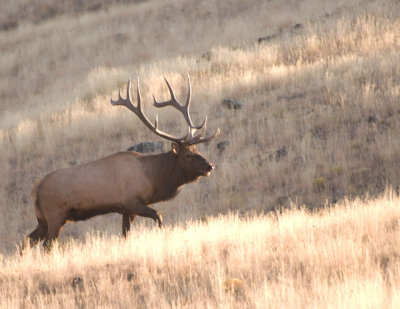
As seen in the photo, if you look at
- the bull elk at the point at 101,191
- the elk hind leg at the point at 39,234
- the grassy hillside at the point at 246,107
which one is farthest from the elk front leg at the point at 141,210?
the grassy hillside at the point at 246,107

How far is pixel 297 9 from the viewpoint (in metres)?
27.3

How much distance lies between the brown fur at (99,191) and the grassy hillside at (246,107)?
2.39m

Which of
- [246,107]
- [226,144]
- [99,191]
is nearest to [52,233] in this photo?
[99,191]

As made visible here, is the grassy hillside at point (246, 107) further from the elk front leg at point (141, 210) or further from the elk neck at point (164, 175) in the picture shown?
the elk front leg at point (141, 210)

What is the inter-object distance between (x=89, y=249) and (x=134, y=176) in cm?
163

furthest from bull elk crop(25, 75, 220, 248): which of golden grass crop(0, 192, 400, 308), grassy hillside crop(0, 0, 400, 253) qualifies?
grassy hillside crop(0, 0, 400, 253)

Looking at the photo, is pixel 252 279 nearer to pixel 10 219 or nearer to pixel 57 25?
pixel 10 219

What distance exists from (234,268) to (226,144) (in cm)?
785

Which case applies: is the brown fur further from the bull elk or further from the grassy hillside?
the grassy hillside

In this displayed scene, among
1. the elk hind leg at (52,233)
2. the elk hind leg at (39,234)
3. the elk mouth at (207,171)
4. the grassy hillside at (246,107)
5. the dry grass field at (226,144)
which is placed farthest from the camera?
the grassy hillside at (246,107)

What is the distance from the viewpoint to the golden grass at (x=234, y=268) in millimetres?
7797

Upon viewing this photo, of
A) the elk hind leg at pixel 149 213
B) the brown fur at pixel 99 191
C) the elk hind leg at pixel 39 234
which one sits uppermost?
the brown fur at pixel 99 191

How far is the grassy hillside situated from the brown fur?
7.85 feet

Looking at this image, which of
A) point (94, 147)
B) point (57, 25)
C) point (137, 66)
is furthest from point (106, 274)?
point (57, 25)
